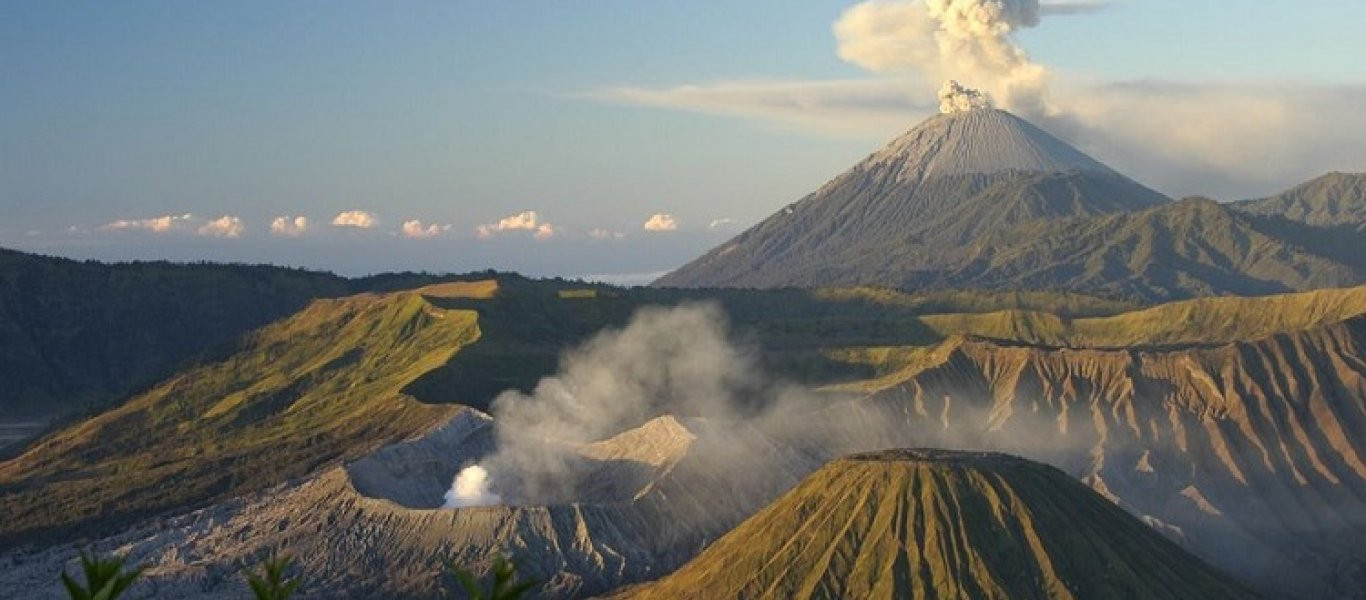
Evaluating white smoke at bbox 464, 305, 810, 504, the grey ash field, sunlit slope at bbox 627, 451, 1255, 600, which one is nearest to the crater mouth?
white smoke at bbox 464, 305, 810, 504

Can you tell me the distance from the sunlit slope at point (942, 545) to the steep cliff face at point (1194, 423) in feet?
116

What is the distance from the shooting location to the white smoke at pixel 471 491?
142 metres

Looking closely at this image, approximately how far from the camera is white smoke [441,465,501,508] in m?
142

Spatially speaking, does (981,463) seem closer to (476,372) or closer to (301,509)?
(301,509)

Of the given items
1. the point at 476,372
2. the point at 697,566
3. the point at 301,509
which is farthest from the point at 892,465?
the point at 476,372

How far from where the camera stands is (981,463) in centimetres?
11994

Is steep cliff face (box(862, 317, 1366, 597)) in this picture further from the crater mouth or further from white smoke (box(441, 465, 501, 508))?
white smoke (box(441, 465, 501, 508))

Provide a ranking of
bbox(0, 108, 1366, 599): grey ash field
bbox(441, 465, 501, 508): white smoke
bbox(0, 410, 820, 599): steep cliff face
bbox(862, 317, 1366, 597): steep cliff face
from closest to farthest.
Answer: bbox(0, 108, 1366, 599): grey ash field
bbox(0, 410, 820, 599): steep cliff face
bbox(441, 465, 501, 508): white smoke
bbox(862, 317, 1366, 597): steep cliff face

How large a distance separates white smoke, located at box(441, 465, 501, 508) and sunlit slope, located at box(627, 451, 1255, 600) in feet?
81.1

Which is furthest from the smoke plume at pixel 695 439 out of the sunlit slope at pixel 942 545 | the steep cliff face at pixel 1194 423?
the sunlit slope at pixel 942 545

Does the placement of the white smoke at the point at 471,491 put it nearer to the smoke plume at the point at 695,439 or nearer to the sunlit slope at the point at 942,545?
the smoke plume at the point at 695,439

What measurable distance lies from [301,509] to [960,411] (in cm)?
6799

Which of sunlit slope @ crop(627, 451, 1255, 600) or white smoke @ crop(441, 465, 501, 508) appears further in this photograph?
white smoke @ crop(441, 465, 501, 508)

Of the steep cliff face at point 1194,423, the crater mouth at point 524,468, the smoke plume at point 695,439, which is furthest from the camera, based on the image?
the steep cliff face at point 1194,423
